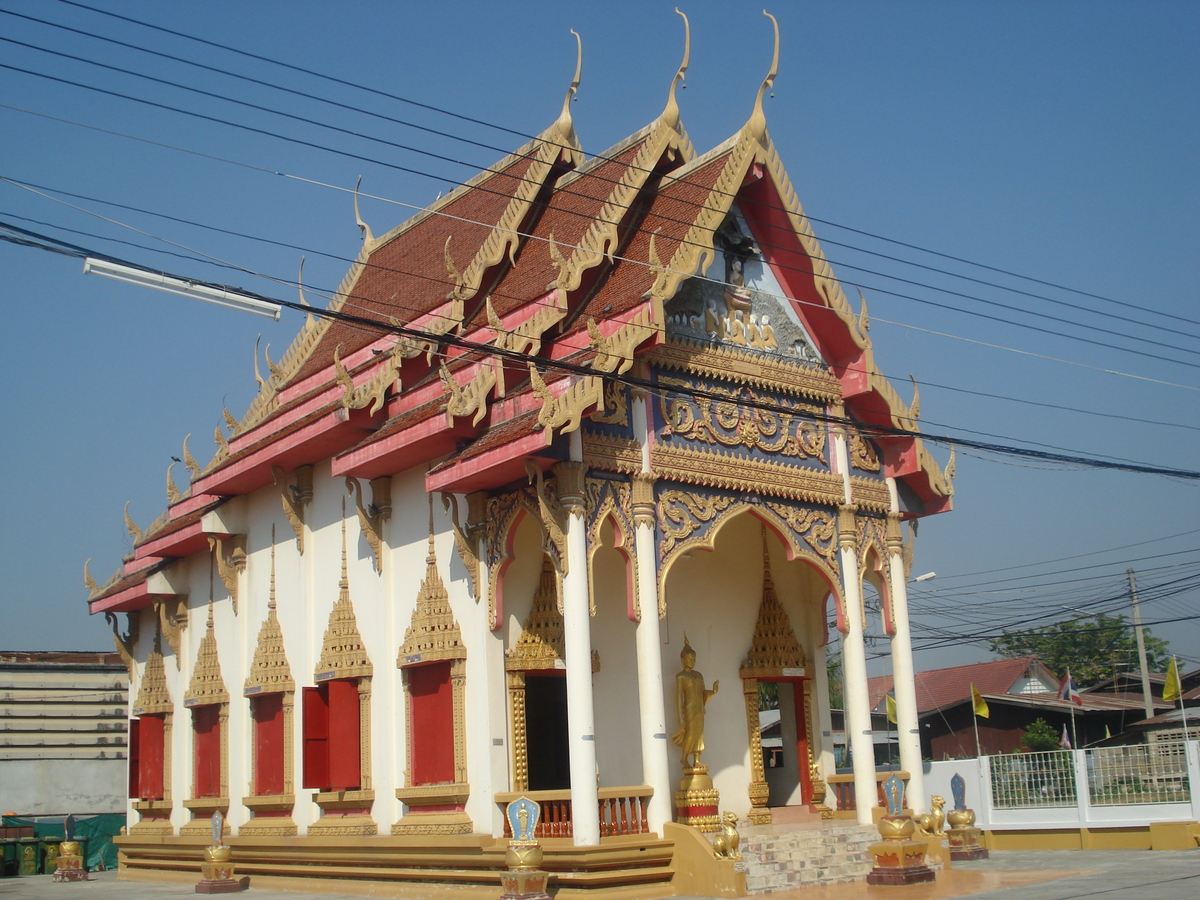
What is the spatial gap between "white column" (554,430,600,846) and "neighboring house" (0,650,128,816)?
49.8 ft

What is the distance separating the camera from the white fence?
15.6 metres

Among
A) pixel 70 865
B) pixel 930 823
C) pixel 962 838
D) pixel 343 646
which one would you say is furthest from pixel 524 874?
pixel 70 865

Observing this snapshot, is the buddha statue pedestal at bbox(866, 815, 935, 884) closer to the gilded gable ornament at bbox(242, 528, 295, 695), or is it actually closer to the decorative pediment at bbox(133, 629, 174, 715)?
the gilded gable ornament at bbox(242, 528, 295, 695)

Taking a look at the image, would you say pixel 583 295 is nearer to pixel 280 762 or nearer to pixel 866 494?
pixel 866 494

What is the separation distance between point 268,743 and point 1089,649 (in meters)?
40.5

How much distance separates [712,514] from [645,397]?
4.40 ft

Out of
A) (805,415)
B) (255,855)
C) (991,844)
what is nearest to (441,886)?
(255,855)

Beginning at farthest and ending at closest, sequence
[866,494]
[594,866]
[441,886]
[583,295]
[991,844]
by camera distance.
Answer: [991,844]
[866,494]
[583,295]
[441,886]
[594,866]

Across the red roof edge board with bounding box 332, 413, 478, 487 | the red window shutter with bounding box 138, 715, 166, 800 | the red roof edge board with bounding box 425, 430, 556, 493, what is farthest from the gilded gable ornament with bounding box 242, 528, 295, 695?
the red roof edge board with bounding box 425, 430, 556, 493

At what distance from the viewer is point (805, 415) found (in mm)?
13609

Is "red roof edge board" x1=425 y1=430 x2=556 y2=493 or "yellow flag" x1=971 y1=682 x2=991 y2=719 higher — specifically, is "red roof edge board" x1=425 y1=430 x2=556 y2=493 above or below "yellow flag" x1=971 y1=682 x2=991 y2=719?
above

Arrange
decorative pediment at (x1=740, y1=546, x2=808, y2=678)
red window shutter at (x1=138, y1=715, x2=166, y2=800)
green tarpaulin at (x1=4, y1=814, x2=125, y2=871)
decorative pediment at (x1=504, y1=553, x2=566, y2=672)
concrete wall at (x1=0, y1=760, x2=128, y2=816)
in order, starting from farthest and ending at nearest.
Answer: concrete wall at (x1=0, y1=760, x2=128, y2=816) < green tarpaulin at (x1=4, y1=814, x2=125, y2=871) < red window shutter at (x1=138, y1=715, x2=166, y2=800) < decorative pediment at (x1=740, y1=546, x2=808, y2=678) < decorative pediment at (x1=504, y1=553, x2=566, y2=672)

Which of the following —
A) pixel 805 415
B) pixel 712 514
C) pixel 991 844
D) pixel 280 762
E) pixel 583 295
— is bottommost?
pixel 991 844

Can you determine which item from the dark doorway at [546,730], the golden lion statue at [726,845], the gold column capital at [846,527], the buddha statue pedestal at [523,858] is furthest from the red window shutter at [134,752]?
the gold column capital at [846,527]
